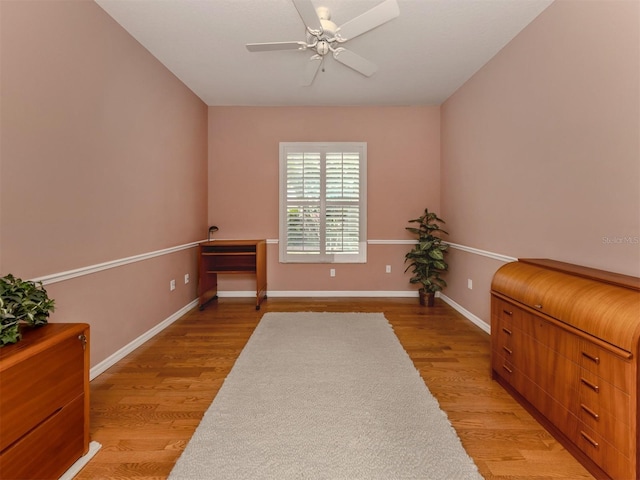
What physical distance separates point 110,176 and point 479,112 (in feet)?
12.3

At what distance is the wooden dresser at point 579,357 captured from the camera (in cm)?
130

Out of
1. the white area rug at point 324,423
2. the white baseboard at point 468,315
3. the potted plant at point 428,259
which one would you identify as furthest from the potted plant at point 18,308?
the potted plant at point 428,259

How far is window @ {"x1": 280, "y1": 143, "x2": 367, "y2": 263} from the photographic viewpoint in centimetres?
468

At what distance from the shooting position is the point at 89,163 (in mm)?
2344

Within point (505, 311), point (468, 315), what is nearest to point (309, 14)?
point (505, 311)

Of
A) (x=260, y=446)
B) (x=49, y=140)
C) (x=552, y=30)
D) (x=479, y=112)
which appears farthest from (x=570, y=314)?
(x=49, y=140)

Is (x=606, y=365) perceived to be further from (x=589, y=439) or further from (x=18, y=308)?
(x=18, y=308)

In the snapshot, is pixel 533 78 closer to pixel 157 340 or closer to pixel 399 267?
pixel 399 267

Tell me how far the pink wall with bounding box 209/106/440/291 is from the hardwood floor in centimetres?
124

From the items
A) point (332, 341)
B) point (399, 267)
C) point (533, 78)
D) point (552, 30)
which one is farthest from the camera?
point (399, 267)

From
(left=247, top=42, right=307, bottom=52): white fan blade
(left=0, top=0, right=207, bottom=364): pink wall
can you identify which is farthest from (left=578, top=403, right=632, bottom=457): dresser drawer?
(left=0, top=0, right=207, bottom=364): pink wall

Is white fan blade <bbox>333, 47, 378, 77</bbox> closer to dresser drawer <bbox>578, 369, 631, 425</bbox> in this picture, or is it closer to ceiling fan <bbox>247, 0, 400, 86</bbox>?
ceiling fan <bbox>247, 0, 400, 86</bbox>

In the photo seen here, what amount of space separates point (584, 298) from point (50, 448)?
2554mm

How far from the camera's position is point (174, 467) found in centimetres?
150
